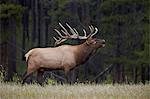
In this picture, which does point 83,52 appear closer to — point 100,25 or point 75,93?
point 75,93

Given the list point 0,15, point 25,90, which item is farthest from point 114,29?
point 25,90

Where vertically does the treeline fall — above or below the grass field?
above

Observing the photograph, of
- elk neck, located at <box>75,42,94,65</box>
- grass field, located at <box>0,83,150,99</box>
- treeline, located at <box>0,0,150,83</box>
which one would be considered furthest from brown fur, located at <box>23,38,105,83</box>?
treeline, located at <box>0,0,150,83</box>

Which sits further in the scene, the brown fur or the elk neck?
the elk neck

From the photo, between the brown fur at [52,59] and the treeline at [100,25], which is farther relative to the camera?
the treeline at [100,25]

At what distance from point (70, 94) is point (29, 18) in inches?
525

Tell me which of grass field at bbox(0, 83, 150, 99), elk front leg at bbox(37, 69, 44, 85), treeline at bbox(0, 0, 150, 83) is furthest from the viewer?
treeline at bbox(0, 0, 150, 83)

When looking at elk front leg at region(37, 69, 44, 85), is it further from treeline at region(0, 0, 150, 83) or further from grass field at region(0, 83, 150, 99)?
treeline at region(0, 0, 150, 83)

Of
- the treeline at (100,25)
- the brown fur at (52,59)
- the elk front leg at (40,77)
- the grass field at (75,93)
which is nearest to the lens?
the grass field at (75,93)

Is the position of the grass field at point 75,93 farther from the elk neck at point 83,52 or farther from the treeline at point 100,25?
the treeline at point 100,25

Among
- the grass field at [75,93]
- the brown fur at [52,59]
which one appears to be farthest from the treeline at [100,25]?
the grass field at [75,93]

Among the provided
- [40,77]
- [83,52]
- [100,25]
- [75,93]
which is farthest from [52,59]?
[100,25]

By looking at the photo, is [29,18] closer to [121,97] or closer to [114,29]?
[114,29]

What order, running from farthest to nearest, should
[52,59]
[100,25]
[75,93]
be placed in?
[100,25] < [52,59] < [75,93]
